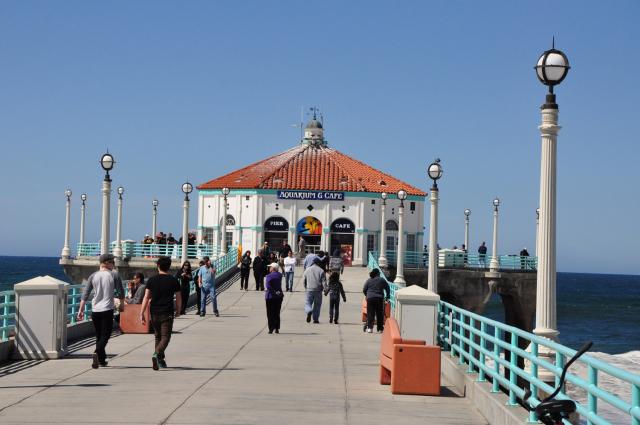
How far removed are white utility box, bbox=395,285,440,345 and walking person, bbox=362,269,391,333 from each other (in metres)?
6.46

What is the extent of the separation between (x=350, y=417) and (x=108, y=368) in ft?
18.2

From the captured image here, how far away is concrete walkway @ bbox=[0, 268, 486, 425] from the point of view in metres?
11.1

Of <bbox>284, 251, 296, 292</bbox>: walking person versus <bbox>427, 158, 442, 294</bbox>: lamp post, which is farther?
<bbox>284, 251, 296, 292</bbox>: walking person

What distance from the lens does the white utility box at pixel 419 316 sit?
1675cm

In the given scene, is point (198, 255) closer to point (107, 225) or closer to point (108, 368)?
point (107, 225)

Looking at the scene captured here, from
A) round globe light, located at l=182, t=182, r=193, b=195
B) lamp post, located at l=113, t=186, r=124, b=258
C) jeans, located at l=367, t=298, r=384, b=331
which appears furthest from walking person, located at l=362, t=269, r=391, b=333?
lamp post, located at l=113, t=186, r=124, b=258

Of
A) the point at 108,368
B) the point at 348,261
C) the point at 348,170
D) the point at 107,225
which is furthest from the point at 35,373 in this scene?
the point at 348,170

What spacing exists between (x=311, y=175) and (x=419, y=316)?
5592 centimetres

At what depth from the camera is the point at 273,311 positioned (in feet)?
76.1

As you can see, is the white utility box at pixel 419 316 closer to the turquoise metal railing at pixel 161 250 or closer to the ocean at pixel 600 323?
the turquoise metal railing at pixel 161 250

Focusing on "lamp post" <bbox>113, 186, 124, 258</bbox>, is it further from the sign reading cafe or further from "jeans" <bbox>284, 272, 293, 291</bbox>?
"jeans" <bbox>284, 272, 293, 291</bbox>

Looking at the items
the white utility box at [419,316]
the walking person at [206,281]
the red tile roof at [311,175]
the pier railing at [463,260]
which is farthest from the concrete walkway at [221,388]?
the red tile roof at [311,175]

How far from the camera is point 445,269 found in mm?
61031

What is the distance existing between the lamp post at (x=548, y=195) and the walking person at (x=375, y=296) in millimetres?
11168
